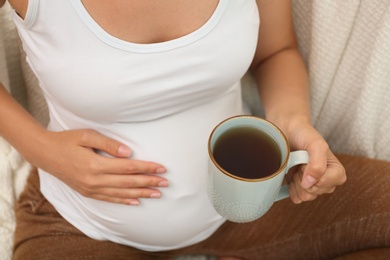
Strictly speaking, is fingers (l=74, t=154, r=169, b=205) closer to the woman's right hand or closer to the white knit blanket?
the woman's right hand

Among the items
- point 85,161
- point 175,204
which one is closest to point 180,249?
point 175,204

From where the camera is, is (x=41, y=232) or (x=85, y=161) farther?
(x=41, y=232)

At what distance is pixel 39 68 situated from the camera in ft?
2.47

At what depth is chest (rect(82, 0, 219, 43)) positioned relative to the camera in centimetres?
71

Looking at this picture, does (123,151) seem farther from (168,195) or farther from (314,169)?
(314,169)

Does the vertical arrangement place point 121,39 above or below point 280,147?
above

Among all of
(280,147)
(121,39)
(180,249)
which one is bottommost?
(180,249)

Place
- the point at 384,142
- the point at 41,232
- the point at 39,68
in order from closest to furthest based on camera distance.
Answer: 1. the point at 39,68
2. the point at 41,232
3. the point at 384,142

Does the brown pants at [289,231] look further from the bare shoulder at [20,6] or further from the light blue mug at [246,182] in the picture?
the bare shoulder at [20,6]

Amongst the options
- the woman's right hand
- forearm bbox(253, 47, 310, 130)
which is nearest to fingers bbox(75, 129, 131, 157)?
the woman's right hand

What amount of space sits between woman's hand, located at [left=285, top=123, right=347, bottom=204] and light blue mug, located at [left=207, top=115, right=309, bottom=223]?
1.5 inches

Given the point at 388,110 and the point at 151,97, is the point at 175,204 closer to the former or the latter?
the point at 151,97

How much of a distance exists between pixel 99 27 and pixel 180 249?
0.48 meters

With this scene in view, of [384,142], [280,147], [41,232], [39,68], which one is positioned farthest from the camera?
[384,142]
